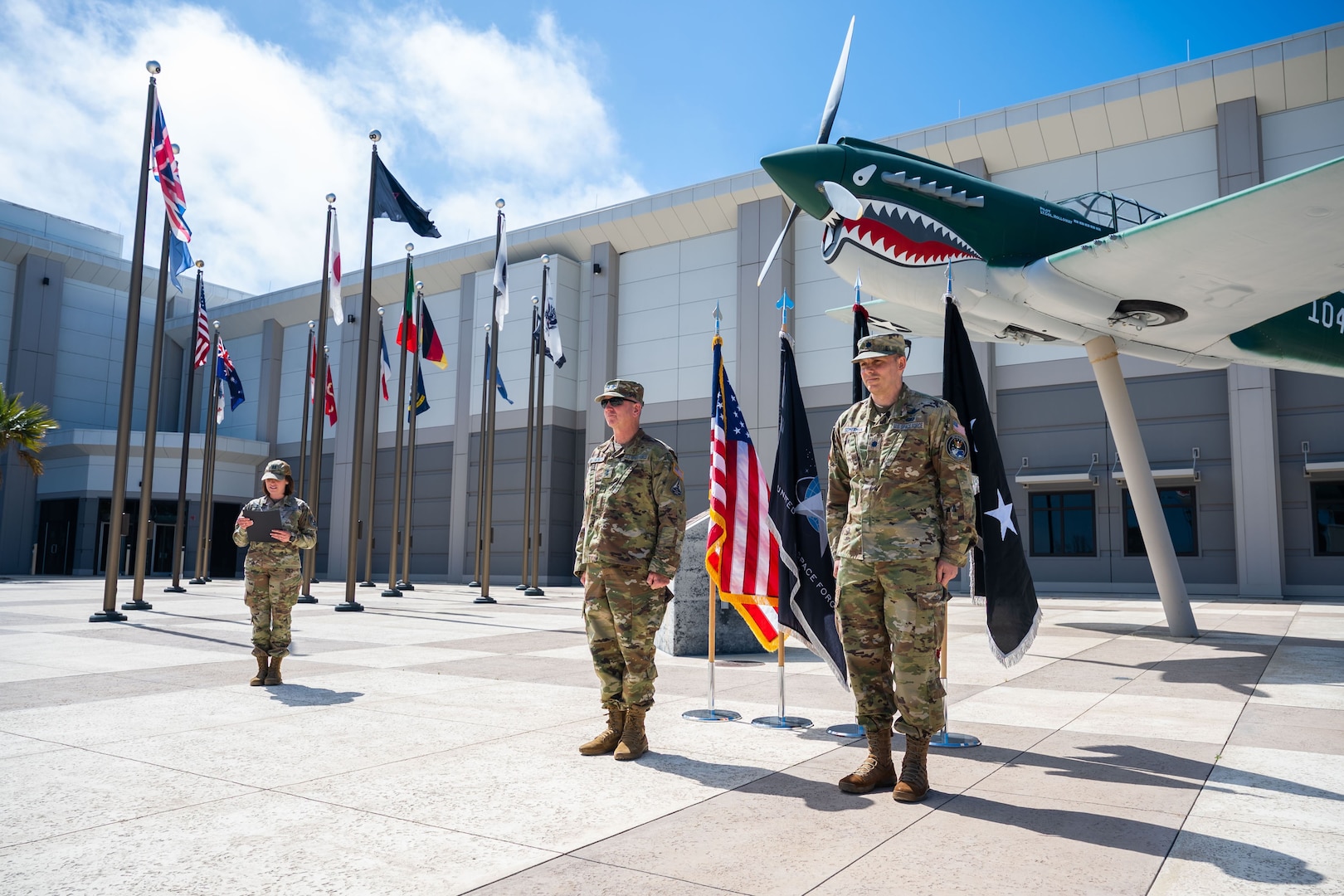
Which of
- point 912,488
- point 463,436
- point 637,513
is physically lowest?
point 637,513

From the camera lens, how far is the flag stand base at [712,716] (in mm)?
6164

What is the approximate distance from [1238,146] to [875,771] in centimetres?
2458

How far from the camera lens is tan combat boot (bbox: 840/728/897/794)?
4289 mm

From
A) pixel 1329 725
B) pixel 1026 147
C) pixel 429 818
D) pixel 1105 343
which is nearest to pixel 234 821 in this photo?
pixel 429 818

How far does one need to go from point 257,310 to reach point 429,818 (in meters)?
43.0

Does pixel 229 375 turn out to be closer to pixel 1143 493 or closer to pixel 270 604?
pixel 270 604

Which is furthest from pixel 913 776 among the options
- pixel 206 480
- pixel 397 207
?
pixel 206 480

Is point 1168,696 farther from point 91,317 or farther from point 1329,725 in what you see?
point 91,317

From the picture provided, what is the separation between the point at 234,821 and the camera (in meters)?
3.74

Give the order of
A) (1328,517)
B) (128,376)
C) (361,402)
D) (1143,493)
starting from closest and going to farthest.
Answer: (1143,493)
(128,376)
(361,402)
(1328,517)

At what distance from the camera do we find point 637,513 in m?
5.30

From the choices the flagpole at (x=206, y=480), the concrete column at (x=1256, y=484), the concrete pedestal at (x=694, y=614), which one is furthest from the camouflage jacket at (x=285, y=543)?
the concrete column at (x=1256, y=484)

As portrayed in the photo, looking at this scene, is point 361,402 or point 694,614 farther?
point 361,402

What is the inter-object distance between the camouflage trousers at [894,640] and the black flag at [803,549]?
117 centimetres
